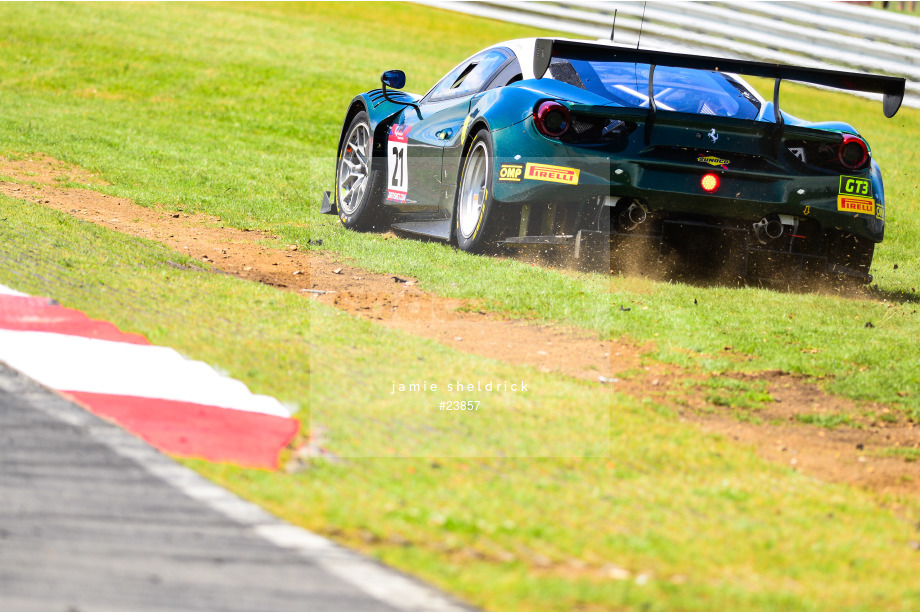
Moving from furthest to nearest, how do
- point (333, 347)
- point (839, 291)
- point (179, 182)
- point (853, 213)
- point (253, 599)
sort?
point (179, 182)
point (839, 291)
point (853, 213)
point (333, 347)
point (253, 599)

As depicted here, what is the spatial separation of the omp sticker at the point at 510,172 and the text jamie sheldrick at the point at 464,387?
2.34 m

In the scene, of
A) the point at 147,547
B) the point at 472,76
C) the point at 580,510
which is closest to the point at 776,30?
the point at 472,76

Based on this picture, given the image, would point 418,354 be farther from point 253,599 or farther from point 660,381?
point 253,599

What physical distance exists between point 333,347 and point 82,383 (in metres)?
1.22

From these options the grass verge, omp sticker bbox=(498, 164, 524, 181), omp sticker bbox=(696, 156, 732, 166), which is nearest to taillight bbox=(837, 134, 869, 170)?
omp sticker bbox=(696, 156, 732, 166)

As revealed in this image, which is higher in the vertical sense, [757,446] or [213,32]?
[213,32]

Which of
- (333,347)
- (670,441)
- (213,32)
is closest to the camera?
(670,441)

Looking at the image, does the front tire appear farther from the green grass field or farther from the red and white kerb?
the red and white kerb

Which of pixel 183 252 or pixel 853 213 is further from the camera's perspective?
pixel 183 252

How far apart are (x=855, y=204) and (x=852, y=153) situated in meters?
0.33

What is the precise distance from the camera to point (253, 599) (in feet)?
9.37

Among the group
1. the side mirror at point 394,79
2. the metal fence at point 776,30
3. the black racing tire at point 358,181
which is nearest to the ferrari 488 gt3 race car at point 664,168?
the side mirror at point 394,79

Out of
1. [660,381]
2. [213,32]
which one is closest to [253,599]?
[660,381]

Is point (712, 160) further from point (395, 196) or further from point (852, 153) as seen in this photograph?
point (395, 196)
